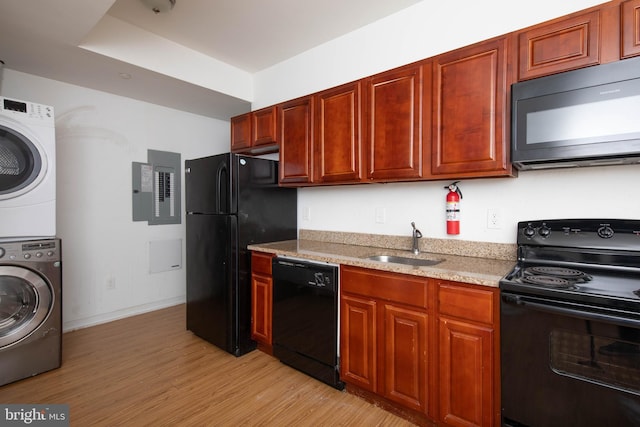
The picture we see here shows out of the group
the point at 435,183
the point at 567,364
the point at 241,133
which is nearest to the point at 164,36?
the point at 241,133

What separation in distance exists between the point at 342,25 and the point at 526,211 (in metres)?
1.93

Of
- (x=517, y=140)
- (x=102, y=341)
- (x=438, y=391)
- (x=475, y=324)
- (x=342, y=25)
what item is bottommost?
(x=102, y=341)

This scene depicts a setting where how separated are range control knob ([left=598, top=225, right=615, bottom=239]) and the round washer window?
3.49 m

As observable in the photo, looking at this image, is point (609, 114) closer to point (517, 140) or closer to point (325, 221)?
point (517, 140)

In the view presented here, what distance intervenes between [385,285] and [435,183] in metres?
0.89

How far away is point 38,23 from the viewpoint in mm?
1935

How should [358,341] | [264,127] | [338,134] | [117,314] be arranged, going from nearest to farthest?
1. [358,341]
2. [338,134]
3. [264,127]
4. [117,314]

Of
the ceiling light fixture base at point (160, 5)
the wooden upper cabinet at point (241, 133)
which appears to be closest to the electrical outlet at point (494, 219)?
the wooden upper cabinet at point (241, 133)

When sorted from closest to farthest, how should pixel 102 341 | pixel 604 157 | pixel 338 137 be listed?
1. pixel 604 157
2. pixel 338 137
3. pixel 102 341

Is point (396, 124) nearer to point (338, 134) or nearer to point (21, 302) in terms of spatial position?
point (338, 134)

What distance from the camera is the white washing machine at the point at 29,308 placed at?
6.71 ft

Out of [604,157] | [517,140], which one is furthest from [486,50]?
[604,157]

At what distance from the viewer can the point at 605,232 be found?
61.6 inches

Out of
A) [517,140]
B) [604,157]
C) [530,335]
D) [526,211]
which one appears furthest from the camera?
[526,211]
